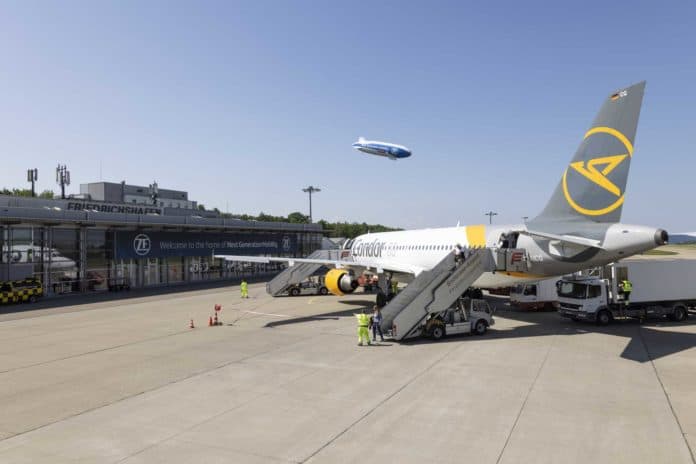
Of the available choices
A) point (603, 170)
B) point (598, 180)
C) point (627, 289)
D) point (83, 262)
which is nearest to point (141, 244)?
point (83, 262)

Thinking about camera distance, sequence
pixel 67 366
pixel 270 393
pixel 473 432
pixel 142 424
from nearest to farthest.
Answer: pixel 473 432
pixel 142 424
pixel 270 393
pixel 67 366

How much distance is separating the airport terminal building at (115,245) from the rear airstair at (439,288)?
1252 inches

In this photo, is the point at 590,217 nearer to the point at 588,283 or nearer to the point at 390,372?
the point at 588,283

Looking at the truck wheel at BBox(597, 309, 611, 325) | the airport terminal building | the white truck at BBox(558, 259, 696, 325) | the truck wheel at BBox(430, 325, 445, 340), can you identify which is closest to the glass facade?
the airport terminal building

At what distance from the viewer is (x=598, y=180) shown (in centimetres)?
2022

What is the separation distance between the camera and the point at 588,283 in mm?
23109

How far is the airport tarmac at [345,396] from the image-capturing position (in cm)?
939

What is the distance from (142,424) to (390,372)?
735 cm

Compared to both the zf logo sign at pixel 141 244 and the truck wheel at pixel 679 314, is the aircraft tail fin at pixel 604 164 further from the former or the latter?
the zf logo sign at pixel 141 244

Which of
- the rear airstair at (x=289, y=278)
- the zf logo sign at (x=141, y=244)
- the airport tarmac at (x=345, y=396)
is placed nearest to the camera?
the airport tarmac at (x=345, y=396)

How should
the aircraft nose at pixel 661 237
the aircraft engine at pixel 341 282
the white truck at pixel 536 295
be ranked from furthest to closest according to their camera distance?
→ 1. the aircraft engine at pixel 341 282
2. the white truck at pixel 536 295
3. the aircraft nose at pixel 661 237

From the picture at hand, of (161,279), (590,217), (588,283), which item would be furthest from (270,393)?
(161,279)

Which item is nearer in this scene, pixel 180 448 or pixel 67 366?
pixel 180 448

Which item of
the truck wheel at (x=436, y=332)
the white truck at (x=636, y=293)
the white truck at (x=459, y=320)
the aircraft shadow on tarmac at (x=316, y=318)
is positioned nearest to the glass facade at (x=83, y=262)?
the aircraft shadow on tarmac at (x=316, y=318)
